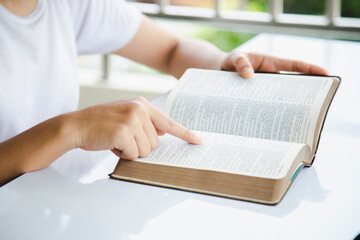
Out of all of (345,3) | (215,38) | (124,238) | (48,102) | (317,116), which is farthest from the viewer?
(215,38)

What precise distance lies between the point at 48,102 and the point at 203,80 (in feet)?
1.28

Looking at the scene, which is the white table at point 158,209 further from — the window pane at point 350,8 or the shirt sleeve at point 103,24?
the window pane at point 350,8

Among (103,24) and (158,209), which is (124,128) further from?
(103,24)

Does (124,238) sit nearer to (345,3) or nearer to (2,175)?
(2,175)

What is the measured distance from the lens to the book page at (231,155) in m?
0.69

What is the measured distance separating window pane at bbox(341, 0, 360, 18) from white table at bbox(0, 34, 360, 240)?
17.0 feet

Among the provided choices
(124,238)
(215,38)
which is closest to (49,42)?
(124,238)

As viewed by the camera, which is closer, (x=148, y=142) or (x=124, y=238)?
(x=124, y=238)

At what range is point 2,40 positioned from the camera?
40.2 inches

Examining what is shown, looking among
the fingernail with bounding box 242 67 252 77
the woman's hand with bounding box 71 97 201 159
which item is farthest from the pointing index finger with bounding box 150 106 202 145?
the fingernail with bounding box 242 67 252 77

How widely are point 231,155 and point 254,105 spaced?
0.18 m

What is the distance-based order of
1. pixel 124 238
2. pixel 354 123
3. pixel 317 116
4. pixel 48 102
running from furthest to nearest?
pixel 48 102 < pixel 354 123 < pixel 317 116 < pixel 124 238

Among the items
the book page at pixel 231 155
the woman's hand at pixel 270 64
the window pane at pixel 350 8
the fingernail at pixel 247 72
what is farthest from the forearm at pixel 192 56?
the window pane at pixel 350 8

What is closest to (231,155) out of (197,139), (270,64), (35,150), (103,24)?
(197,139)
